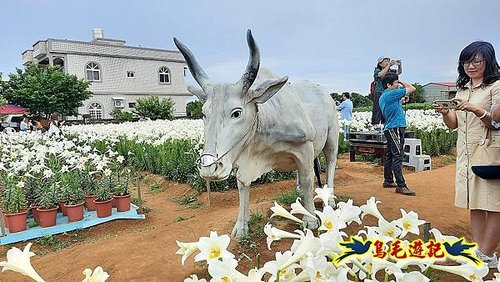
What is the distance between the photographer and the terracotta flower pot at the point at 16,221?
5585mm

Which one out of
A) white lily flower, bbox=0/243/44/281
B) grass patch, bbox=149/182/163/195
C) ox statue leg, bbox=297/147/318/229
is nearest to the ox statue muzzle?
ox statue leg, bbox=297/147/318/229

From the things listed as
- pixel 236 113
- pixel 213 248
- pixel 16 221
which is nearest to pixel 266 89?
pixel 236 113

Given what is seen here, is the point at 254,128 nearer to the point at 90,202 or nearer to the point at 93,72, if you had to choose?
the point at 90,202

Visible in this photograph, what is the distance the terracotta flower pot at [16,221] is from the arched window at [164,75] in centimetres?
3318

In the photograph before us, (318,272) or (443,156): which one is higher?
(318,272)

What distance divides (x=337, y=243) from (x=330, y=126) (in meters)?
3.98

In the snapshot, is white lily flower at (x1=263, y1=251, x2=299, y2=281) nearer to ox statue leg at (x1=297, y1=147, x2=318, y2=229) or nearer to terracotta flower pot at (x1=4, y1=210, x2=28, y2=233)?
ox statue leg at (x1=297, y1=147, x2=318, y2=229)

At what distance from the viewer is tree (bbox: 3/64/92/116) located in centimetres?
2572

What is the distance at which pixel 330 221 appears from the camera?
122cm

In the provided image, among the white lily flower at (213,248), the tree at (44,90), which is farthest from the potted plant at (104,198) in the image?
the tree at (44,90)

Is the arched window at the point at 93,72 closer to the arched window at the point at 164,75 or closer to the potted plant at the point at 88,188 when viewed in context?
the arched window at the point at 164,75

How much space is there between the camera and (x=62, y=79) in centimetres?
2616

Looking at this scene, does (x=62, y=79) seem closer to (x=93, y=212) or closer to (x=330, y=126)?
(x=93, y=212)

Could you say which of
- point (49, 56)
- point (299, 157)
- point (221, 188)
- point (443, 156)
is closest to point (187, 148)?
point (221, 188)
